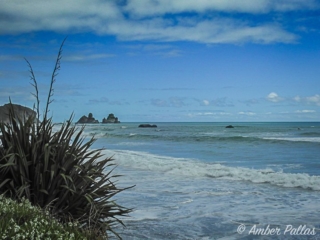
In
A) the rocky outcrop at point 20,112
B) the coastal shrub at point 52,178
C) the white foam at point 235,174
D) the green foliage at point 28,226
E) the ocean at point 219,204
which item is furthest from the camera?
the white foam at point 235,174

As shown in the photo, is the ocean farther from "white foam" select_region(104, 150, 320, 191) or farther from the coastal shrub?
the coastal shrub

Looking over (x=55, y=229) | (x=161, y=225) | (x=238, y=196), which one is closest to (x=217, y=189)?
(x=238, y=196)

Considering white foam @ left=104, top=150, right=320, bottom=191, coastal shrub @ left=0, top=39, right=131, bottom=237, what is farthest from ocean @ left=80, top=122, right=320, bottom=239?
coastal shrub @ left=0, top=39, right=131, bottom=237

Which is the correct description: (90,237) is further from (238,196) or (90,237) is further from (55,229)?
(238,196)

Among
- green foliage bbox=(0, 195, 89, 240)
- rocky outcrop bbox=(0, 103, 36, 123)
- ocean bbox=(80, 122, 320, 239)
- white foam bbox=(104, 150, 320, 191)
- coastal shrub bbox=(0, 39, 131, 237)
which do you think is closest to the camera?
green foliage bbox=(0, 195, 89, 240)

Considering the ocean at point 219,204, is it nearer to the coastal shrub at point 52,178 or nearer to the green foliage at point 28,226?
the coastal shrub at point 52,178

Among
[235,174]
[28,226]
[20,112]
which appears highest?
[20,112]

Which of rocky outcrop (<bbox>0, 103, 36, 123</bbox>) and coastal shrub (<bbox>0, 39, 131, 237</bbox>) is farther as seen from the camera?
rocky outcrop (<bbox>0, 103, 36, 123</bbox>)

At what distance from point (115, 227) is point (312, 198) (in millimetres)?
6169

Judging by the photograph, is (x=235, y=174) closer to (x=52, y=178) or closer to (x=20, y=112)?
(x=20, y=112)

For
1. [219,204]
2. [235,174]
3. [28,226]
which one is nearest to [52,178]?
[28,226]

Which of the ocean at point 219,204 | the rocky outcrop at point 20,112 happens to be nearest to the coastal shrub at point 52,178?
the rocky outcrop at point 20,112

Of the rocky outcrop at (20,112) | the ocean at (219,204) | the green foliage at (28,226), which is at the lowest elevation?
the ocean at (219,204)

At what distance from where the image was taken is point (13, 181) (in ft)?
18.8
